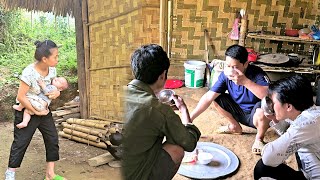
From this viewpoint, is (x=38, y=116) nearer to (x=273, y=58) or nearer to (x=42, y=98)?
(x=42, y=98)

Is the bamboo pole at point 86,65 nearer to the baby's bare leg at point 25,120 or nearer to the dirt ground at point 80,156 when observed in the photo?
the dirt ground at point 80,156

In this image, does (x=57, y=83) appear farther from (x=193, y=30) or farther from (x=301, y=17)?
(x=301, y=17)

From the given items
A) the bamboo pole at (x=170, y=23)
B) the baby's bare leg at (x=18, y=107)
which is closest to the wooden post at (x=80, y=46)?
the baby's bare leg at (x=18, y=107)

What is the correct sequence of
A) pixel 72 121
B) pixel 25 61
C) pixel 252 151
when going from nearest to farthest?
pixel 25 61, pixel 72 121, pixel 252 151

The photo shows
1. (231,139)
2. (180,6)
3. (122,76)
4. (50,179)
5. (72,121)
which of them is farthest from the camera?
(180,6)

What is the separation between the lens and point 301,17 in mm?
3744

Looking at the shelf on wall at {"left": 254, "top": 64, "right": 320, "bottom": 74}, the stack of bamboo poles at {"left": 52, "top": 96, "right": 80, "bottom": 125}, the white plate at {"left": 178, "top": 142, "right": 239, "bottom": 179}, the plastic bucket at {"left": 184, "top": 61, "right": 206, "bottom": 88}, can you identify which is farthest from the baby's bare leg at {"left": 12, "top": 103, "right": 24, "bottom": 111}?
the shelf on wall at {"left": 254, "top": 64, "right": 320, "bottom": 74}

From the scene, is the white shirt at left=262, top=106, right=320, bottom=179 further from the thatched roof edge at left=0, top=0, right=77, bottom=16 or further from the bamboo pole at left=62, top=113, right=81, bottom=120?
the thatched roof edge at left=0, top=0, right=77, bottom=16

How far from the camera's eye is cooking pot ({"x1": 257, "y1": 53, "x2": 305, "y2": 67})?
3.40 m

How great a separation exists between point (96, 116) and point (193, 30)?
8.70 ft

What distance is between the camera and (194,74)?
143 inches

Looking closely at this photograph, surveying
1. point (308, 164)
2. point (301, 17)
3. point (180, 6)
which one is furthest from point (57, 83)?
point (301, 17)

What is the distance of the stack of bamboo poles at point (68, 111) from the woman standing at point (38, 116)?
0.05 meters

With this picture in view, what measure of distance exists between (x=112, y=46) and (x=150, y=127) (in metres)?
0.40
